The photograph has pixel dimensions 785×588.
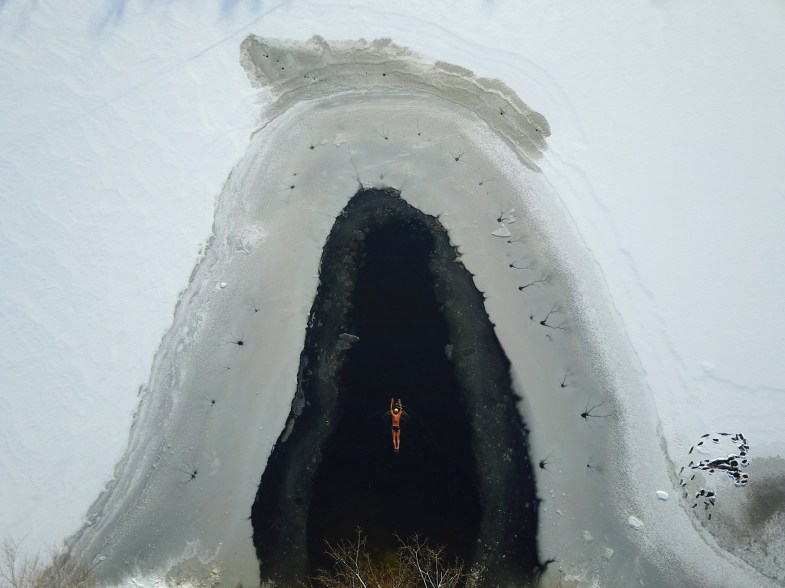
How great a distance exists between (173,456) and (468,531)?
583cm

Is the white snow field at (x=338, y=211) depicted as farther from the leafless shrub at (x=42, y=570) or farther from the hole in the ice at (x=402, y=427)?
the hole in the ice at (x=402, y=427)

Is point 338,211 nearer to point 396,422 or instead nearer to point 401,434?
point 396,422

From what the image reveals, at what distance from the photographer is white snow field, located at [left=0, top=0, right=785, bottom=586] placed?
9.40m

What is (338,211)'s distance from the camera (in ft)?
34.6

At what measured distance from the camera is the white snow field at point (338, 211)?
30.8ft

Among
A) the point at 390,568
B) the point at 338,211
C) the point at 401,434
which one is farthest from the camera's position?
the point at 338,211

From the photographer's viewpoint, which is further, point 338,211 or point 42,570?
point 338,211

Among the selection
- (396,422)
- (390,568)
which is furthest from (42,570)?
(396,422)

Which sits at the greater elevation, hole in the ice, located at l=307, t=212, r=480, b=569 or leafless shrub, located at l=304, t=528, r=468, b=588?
hole in the ice, located at l=307, t=212, r=480, b=569

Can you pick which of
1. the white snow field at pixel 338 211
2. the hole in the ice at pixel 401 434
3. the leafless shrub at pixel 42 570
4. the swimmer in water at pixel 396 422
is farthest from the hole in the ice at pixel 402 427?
the leafless shrub at pixel 42 570

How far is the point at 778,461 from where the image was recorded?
9.53m

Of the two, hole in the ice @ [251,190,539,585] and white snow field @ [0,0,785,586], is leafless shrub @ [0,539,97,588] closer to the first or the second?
white snow field @ [0,0,785,586]

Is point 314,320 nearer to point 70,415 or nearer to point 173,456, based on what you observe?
point 173,456

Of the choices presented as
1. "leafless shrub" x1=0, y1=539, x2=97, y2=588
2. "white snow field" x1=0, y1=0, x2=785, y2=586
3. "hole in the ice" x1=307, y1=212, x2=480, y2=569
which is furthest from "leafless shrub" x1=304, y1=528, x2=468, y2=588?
"leafless shrub" x1=0, y1=539, x2=97, y2=588
